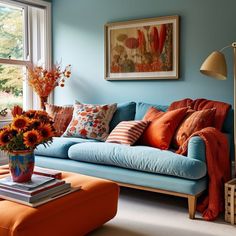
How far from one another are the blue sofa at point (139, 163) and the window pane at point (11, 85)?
1.31 meters

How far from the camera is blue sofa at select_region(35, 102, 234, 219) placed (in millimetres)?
2773

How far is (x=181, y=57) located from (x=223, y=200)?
172cm

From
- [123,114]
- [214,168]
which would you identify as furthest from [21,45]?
[214,168]

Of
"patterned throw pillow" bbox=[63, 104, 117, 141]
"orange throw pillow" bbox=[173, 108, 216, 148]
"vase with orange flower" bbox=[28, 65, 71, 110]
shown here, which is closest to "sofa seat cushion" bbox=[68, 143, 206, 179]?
"orange throw pillow" bbox=[173, 108, 216, 148]

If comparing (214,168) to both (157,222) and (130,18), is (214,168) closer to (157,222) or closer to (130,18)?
(157,222)

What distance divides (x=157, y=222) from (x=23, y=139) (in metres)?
1.23

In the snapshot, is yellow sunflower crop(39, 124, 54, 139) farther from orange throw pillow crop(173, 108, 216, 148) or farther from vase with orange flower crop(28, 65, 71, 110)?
vase with orange flower crop(28, 65, 71, 110)

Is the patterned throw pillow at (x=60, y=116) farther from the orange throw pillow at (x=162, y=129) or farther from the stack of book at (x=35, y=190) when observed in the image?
the stack of book at (x=35, y=190)

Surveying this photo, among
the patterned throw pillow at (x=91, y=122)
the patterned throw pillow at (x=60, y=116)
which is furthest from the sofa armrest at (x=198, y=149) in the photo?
the patterned throw pillow at (x=60, y=116)

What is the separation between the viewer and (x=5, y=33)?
15.3 feet

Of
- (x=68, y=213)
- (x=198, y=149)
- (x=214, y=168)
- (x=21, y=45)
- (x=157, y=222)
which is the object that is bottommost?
(x=157, y=222)

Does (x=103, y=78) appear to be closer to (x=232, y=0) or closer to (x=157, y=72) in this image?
A: (x=157, y=72)

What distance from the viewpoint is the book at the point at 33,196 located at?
2.04 m

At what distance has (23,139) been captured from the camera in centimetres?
216
